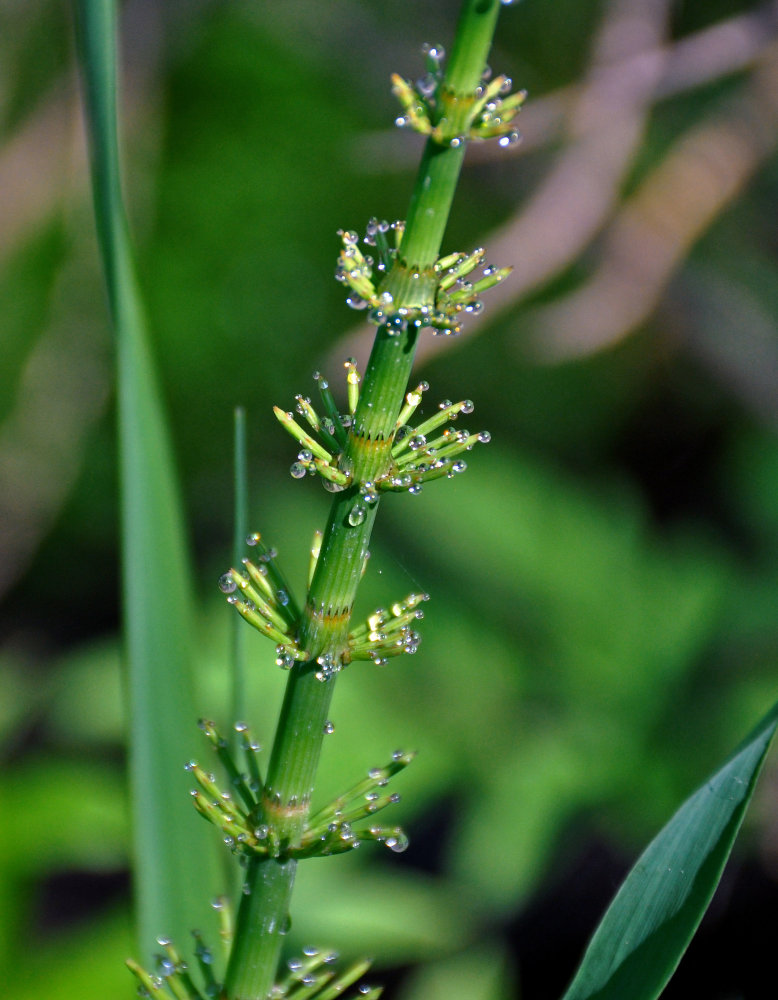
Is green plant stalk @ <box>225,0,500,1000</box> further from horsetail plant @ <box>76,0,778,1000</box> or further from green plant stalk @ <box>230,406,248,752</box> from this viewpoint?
green plant stalk @ <box>230,406,248,752</box>

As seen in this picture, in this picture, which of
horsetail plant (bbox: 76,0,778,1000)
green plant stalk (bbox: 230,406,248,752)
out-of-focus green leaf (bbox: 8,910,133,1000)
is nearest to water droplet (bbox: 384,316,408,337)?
horsetail plant (bbox: 76,0,778,1000)

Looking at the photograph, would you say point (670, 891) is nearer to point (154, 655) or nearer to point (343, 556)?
point (343, 556)

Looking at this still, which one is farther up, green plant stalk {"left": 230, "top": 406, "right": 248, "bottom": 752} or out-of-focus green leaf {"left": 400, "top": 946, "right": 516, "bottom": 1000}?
green plant stalk {"left": 230, "top": 406, "right": 248, "bottom": 752}

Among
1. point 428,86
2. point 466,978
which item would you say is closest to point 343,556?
point 428,86

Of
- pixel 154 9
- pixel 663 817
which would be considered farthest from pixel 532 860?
pixel 154 9

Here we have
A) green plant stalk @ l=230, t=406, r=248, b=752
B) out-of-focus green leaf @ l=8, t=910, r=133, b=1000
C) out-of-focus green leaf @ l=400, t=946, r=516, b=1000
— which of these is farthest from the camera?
out-of-focus green leaf @ l=400, t=946, r=516, b=1000

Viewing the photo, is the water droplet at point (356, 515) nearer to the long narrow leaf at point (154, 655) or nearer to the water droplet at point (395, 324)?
the water droplet at point (395, 324)

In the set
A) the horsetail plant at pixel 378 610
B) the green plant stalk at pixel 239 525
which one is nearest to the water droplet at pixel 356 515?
the horsetail plant at pixel 378 610
